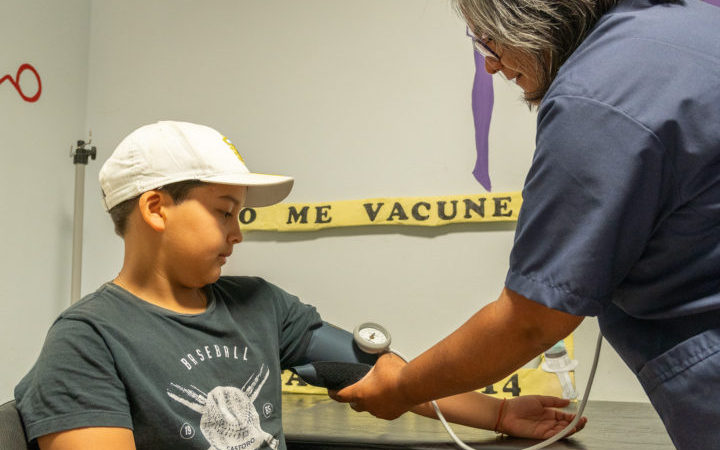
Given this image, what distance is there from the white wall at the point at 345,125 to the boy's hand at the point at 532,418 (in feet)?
1.38

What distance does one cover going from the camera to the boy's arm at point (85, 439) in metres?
0.75

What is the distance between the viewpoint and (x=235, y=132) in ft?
5.96

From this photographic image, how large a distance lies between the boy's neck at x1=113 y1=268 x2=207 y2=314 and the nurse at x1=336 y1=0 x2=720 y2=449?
48cm

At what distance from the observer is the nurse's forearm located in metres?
0.66

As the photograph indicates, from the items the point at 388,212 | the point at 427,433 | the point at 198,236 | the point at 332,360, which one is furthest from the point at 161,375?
the point at 388,212

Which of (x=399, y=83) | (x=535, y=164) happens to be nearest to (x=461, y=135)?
(x=399, y=83)

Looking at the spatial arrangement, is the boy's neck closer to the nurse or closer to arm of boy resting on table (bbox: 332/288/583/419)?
arm of boy resting on table (bbox: 332/288/583/419)

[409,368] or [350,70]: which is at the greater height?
[350,70]

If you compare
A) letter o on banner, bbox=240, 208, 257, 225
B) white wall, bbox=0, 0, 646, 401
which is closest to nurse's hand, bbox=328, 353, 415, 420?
white wall, bbox=0, 0, 646, 401

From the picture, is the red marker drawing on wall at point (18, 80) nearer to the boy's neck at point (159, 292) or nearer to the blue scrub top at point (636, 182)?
the boy's neck at point (159, 292)

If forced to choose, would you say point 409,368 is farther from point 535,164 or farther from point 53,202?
point 53,202

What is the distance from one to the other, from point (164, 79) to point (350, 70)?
57 cm

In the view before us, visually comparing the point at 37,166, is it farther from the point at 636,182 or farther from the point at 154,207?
the point at 636,182

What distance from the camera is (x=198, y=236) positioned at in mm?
950
